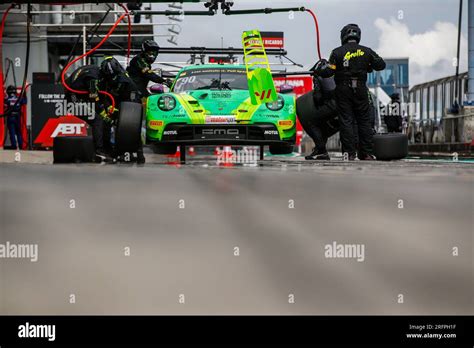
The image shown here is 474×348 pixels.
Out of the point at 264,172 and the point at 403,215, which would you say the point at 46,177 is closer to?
the point at 264,172

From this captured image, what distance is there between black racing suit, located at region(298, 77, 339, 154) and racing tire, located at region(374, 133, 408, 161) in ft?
2.97

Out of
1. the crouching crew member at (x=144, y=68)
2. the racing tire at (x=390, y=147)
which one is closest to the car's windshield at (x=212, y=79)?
the crouching crew member at (x=144, y=68)

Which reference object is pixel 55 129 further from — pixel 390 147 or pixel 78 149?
pixel 390 147

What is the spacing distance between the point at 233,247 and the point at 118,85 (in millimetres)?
7381

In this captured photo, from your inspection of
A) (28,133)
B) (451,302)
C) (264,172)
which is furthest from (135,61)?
(28,133)

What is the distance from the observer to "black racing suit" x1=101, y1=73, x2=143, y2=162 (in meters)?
11.0

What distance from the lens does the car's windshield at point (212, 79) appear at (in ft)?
39.3

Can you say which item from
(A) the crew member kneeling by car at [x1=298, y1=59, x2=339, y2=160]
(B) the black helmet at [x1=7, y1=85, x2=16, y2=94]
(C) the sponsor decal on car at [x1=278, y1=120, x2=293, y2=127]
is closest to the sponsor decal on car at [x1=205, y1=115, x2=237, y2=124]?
(C) the sponsor decal on car at [x1=278, y1=120, x2=293, y2=127]

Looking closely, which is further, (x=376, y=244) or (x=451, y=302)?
(x=376, y=244)

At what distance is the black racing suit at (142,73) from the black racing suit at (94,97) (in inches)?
25.8

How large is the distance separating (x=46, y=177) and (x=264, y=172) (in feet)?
7.07

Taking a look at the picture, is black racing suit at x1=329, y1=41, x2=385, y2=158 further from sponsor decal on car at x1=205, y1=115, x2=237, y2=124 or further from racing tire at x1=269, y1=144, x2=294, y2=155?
sponsor decal on car at x1=205, y1=115, x2=237, y2=124
